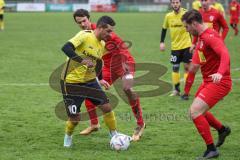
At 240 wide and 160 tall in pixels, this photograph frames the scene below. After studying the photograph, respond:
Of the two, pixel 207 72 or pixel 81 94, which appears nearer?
pixel 207 72

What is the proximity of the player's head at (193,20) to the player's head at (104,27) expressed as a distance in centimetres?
105

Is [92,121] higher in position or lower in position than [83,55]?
lower

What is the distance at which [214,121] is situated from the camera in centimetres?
760

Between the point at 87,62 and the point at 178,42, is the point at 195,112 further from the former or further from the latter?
the point at 178,42

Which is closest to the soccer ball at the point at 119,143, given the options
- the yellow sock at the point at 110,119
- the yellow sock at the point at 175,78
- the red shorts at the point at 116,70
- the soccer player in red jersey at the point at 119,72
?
the yellow sock at the point at 110,119

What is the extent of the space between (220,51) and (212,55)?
341 mm

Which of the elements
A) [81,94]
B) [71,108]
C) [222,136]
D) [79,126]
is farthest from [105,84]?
[222,136]

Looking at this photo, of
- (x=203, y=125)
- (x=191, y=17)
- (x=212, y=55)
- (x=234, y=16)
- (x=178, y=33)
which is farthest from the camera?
(x=234, y=16)

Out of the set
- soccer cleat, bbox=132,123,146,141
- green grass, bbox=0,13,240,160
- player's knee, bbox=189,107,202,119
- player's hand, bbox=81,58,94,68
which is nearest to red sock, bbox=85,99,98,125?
green grass, bbox=0,13,240,160

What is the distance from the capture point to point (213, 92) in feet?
22.9

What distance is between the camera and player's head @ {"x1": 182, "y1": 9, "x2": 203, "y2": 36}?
6863 millimetres

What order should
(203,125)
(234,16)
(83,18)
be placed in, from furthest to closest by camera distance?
(234,16) → (83,18) → (203,125)

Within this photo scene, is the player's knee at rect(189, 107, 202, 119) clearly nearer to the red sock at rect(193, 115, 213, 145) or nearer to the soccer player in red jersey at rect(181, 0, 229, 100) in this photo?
the red sock at rect(193, 115, 213, 145)

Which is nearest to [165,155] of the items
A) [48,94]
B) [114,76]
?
[114,76]
